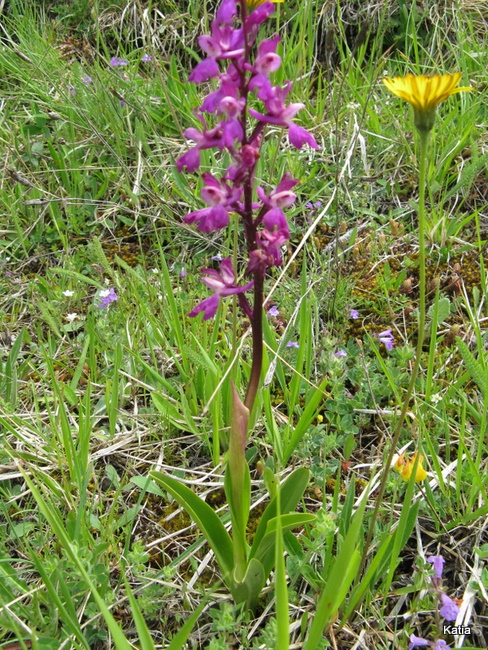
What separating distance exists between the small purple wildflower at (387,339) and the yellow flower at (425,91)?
3.64 ft

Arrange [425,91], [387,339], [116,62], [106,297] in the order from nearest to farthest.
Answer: [425,91] < [387,339] < [106,297] < [116,62]

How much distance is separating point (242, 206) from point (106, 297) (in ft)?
4.20

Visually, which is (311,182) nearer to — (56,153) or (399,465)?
(56,153)

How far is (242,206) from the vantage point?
1230 mm

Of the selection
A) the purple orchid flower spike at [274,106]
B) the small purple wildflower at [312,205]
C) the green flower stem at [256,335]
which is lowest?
the small purple wildflower at [312,205]

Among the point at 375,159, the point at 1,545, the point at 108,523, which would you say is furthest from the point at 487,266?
the point at 1,545

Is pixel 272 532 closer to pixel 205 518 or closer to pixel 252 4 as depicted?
pixel 205 518

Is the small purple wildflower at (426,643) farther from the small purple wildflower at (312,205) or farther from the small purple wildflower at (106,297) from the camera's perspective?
the small purple wildflower at (312,205)

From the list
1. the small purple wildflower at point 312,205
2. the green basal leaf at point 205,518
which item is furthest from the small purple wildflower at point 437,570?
the small purple wildflower at point 312,205

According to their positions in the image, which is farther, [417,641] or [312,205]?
[312,205]

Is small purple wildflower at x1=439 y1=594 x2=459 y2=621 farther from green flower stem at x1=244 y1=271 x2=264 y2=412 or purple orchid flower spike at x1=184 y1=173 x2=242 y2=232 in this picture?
purple orchid flower spike at x1=184 y1=173 x2=242 y2=232

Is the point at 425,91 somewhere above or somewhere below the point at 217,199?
above

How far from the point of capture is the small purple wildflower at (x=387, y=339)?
2103mm

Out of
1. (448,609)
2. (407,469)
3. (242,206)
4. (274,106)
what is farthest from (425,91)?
(448,609)
